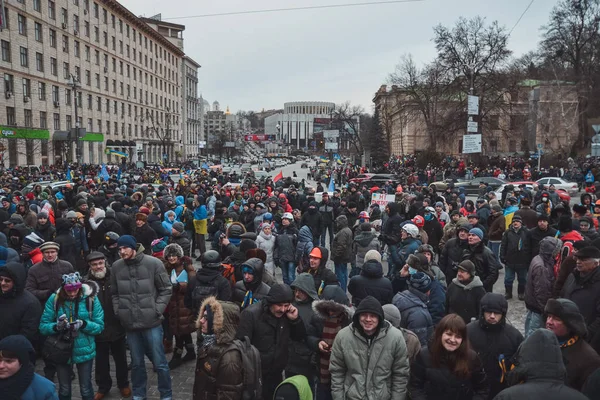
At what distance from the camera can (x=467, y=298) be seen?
17.0 ft

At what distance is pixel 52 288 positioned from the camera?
5594 mm

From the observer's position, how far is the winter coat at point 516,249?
327 inches

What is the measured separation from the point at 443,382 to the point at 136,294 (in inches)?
133

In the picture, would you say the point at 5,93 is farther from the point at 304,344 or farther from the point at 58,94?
the point at 304,344

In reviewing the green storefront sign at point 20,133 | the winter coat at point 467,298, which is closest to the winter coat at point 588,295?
the winter coat at point 467,298

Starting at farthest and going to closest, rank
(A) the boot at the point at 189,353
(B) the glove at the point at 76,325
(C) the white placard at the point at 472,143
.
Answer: (C) the white placard at the point at 472,143 < (A) the boot at the point at 189,353 < (B) the glove at the point at 76,325

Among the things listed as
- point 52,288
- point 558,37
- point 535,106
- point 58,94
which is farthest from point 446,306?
point 58,94

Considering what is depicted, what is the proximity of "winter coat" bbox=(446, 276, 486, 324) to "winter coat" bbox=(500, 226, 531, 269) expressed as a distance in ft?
12.0

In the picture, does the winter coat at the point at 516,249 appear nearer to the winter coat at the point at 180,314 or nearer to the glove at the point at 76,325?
the winter coat at the point at 180,314

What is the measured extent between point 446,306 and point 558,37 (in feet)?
157

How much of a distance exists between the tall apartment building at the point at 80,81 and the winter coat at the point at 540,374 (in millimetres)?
34229

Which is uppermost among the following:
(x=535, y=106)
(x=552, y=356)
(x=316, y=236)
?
(x=535, y=106)

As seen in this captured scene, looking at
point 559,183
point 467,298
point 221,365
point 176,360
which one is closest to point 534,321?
point 467,298

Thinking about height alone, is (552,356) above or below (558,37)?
below
